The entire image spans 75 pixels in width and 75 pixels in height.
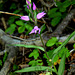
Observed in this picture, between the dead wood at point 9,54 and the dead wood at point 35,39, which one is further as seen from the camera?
the dead wood at point 35,39

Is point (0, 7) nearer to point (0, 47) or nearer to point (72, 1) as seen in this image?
point (0, 47)

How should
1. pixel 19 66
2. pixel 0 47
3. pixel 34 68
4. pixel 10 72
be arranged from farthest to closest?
pixel 0 47 → pixel 19 66 → pixel 10 72 → pixel 34 68

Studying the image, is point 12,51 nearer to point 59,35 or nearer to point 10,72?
point 10,72

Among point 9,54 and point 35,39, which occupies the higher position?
point 35,39

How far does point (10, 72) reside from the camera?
1.87 m

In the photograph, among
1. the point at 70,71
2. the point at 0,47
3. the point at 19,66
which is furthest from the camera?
the point at 0,47

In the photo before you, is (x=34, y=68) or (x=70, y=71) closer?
(x=34, y=68)

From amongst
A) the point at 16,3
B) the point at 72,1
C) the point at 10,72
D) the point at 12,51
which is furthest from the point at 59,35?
the point at 16,3

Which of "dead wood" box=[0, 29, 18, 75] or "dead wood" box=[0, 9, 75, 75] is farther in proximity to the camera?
"dead wood" box=[0, 9, 75, 75]

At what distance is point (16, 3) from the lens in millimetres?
2902

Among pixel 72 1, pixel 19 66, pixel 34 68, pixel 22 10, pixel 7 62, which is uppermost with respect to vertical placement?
pixel 72 1

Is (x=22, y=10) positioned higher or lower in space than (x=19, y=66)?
higher

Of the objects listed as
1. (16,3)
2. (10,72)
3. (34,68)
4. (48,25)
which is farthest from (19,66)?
(16,3)

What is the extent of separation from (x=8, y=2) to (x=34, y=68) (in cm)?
205
